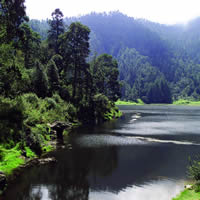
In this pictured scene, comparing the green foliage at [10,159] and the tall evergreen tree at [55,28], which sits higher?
the tall evergreen tree at [55,28]

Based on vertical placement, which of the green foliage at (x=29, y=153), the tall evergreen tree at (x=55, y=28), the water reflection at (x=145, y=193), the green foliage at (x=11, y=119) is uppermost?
the tall evergreen tree at (x=55, y=28)

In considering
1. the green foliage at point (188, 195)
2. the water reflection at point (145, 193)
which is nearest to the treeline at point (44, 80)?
the water reflection at point (145, 193)

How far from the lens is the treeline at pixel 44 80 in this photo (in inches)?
1334

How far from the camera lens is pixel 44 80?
59406 mm

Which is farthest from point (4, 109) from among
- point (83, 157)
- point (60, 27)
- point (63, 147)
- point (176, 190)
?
point (60, 27)

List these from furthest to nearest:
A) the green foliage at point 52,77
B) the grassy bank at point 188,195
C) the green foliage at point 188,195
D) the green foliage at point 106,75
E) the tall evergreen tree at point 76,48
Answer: the green foliage at point 106,75, the tall evergreen tree at point 76,48, the green foliage at point 52,77, the green foliage at point 188,195, the grassy bank at point 188,195

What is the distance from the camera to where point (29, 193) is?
2016 cm

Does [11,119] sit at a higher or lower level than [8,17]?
lower

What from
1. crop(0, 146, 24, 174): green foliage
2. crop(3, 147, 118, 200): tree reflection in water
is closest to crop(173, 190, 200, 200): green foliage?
crop(3, 147, 118, 200): tree reflection in water

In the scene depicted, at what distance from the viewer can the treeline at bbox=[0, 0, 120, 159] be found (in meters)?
33.9

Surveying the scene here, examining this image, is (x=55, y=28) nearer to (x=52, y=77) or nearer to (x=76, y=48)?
(x=76, y=48)

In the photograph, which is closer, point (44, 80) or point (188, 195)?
point (188, 195)

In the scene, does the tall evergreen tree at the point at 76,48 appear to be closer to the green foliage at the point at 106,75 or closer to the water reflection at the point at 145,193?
the green foliage at the point at 106,75

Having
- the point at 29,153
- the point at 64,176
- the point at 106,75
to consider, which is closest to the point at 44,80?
the point at 29,153
